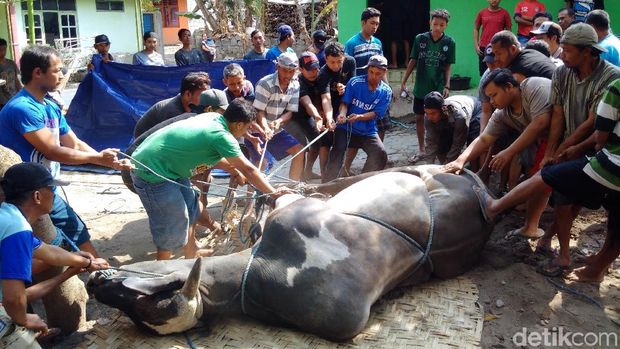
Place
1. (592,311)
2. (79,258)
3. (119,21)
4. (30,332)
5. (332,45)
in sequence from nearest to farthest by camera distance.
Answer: (30,332) < (79,258) < (592,311) < (332,45) < (119,21)

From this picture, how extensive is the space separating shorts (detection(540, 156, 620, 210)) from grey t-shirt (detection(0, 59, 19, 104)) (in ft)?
25.8

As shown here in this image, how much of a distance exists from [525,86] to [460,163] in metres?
0.84

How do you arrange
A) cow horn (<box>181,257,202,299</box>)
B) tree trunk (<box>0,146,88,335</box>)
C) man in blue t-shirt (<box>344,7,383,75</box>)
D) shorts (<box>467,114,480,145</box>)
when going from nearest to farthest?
cow horn (<box>181,257,202,299</box>) < tree trunk (<box>0,146,88,335</box>) < shorts (<box>467,114,480,145</box>) < man in blue t-shirt (<box>344,7,383,75</box>)

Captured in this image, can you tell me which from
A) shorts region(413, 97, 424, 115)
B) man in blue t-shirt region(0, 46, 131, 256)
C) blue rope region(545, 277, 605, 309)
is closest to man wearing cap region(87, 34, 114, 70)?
shorts region(413, 97, 424, 115)

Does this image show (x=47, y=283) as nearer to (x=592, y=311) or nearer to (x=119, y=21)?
(x=592, y=311)

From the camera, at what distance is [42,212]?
324cm

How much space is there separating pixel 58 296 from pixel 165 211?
965mm

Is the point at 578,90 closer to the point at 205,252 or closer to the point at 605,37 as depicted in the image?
the point at 605,37

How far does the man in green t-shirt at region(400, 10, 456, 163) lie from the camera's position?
763cm

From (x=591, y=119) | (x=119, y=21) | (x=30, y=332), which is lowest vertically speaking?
(x=30, y=332)

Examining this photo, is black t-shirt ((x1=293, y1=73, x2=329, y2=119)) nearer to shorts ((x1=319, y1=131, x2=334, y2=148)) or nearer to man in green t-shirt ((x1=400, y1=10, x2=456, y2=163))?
shorts ((x1=319, y1=131, x2=334, y2=148))

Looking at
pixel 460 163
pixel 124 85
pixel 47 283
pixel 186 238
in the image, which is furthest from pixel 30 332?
pixel 124 85

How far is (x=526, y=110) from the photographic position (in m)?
4.89

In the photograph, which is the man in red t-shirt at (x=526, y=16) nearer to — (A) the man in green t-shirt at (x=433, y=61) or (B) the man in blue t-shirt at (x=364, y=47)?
(A) the man in green t-shirt at (x=433, y=61)
